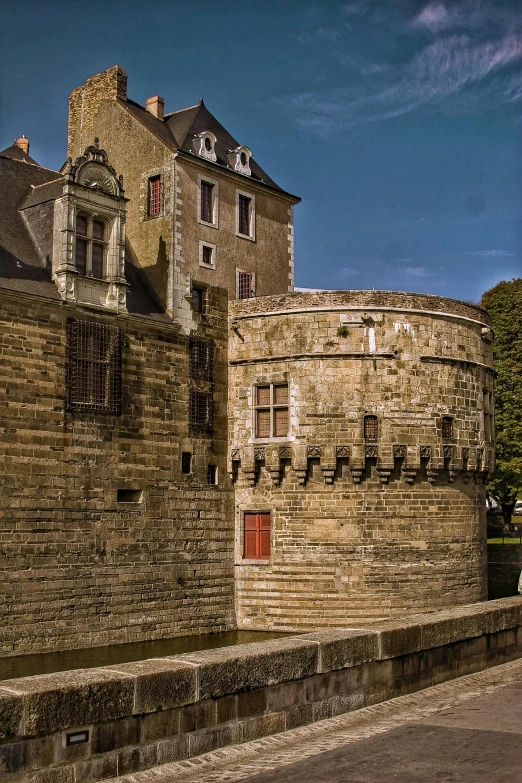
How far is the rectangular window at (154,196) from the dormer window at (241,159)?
8.91 ft

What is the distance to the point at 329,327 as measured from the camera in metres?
26.2

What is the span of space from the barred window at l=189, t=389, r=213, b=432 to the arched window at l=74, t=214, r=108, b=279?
427 cm

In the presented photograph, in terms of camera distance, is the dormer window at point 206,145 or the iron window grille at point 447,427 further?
the dormer window at point 206,145

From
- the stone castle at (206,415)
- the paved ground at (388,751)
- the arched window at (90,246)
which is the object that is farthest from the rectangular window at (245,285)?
the paved ground at (388,751)

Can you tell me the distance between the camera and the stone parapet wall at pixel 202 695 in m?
7.12

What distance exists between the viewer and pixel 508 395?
44.2 m

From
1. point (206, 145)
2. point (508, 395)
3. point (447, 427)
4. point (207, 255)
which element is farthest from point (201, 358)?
point (508, 395)

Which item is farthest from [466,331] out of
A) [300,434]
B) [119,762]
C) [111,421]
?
[119,762]

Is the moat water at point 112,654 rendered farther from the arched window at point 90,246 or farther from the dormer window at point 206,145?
the dormer window at point 206,145

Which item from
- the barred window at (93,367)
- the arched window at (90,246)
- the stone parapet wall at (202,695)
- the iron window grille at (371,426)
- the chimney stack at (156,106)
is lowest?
the stone parapet wall at (202,695)

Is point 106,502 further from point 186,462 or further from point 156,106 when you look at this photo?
point 156,106

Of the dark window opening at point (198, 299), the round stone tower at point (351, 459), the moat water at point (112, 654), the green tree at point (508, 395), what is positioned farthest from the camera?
the green tree at point (508, 395)

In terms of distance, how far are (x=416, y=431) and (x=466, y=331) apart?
3.51m

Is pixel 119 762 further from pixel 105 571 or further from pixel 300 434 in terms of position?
A: pixel 300 434
